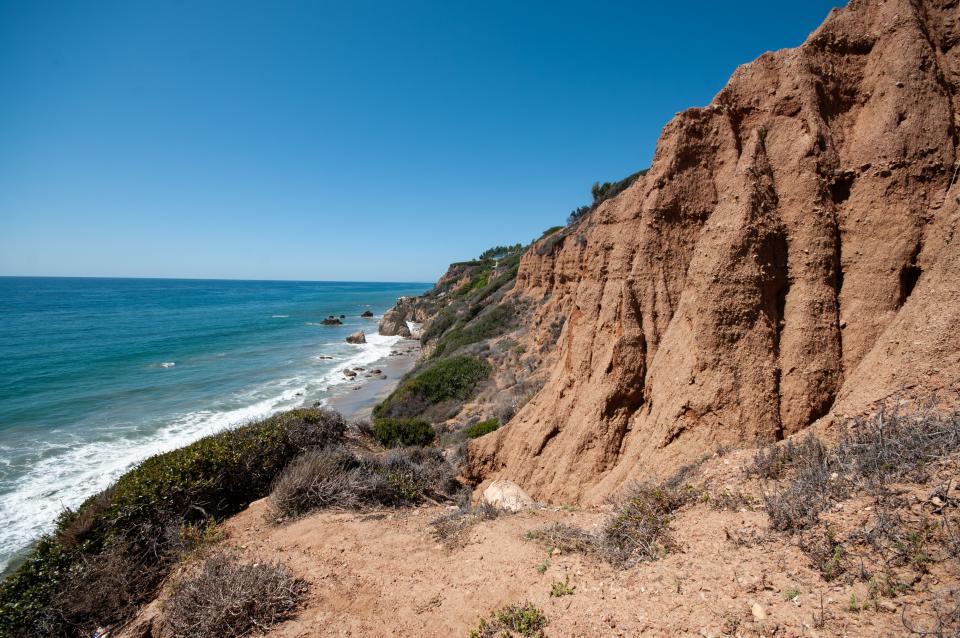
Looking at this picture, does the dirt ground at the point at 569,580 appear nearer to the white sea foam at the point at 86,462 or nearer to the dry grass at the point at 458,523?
the dry grass at the point at 458,523

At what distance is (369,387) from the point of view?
3053 centimetres

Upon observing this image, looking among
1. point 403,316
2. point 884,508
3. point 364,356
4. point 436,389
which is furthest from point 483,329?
point 403,316

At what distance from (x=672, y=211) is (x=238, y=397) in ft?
93.6

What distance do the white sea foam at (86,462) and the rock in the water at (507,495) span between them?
403 inches

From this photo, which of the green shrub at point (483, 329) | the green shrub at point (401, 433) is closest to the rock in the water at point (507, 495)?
the green shrub at point (401, 433)

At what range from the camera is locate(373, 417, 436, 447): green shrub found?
14719 mm

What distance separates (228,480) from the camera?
8.20 metres

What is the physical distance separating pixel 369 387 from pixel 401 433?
16.3m

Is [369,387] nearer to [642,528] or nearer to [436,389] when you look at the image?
[436,389]

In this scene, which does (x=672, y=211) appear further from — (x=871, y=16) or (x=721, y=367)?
(x=871, y=16)

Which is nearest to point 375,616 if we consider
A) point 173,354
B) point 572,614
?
point 572,614

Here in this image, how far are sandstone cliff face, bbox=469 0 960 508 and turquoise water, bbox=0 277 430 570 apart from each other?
58.2ft

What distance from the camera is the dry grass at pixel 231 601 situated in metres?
4.46

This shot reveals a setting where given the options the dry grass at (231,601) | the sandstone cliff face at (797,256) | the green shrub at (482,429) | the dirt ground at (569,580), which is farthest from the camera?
the green shrub at (482,429)
